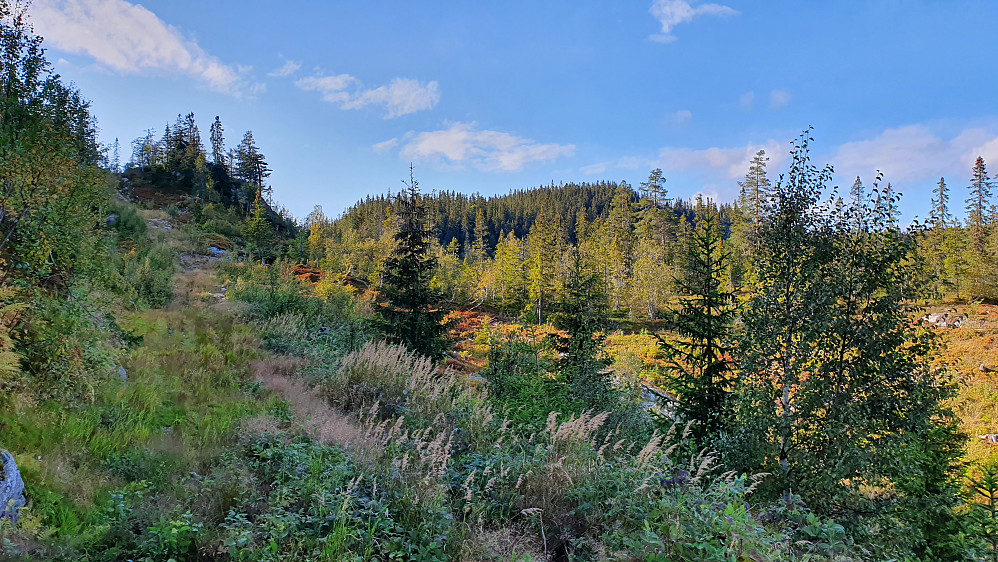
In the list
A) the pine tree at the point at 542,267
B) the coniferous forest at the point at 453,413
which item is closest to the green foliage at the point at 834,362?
the coniferous forest at the point at 453,413

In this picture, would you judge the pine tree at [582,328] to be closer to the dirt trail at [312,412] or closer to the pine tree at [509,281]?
the dirt trail at [312,412]

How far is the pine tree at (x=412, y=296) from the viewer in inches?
479

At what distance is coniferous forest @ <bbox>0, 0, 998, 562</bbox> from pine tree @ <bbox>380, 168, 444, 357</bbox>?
0.07 metres

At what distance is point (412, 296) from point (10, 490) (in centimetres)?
924

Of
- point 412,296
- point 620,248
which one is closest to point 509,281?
point 620,248

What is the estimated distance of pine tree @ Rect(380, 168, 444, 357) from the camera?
479 inches

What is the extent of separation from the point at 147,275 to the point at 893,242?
18529mm

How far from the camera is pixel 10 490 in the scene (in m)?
3.12

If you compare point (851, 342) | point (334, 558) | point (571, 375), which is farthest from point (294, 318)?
point (851, 342)

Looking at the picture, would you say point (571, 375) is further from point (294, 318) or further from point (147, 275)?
point (147, 275)

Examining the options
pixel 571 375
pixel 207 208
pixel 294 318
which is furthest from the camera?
pixel 207 208

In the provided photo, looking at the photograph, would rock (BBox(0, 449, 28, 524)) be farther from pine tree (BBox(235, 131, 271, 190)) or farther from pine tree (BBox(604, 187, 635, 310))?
pine tree (BBox(235, 131, 271, 190))

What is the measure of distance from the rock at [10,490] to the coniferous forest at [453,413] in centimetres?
2

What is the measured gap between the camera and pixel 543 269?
43.5 meters
